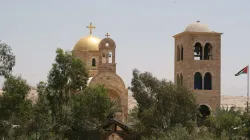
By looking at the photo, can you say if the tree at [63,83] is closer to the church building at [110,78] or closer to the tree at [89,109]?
the tree at [89,109]

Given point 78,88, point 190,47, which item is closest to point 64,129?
point 78,88

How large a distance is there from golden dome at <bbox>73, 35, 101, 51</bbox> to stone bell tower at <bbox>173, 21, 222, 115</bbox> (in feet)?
36.6

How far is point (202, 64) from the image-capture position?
4772 centimetres

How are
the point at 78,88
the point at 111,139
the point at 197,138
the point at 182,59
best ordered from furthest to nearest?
the point at 182,59, the point at 111,139, the point at 78,88, the point at 197,138

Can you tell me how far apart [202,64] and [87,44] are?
13.6 metres

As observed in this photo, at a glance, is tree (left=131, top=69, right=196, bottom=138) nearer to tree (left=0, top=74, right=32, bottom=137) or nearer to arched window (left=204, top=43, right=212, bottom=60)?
tree (left=0, top=74, right=32, bottom=137)

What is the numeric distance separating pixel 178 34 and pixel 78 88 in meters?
11.5

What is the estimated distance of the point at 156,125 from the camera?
38531 mm

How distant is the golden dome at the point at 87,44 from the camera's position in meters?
56.6

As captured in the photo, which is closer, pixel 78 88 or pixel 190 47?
pixel 78 88

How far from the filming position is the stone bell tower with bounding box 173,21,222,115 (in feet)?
155

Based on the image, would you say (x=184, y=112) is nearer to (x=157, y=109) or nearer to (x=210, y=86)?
(x=157, y=109)

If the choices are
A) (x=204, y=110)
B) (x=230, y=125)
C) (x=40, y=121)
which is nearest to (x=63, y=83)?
(x=40, y=121)

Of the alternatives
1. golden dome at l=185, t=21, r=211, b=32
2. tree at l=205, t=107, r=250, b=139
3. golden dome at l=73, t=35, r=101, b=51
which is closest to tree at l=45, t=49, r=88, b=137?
tree at l=205, t=107, r=250, b=139
